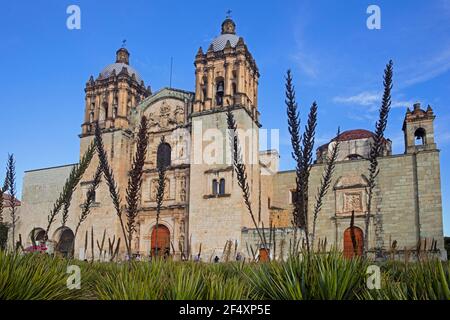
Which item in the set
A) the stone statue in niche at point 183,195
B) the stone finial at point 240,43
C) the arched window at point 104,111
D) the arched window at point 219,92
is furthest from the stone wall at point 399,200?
the arched window at point 104,111

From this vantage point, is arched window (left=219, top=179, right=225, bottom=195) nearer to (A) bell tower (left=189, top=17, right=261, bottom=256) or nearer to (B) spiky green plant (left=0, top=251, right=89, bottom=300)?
(A) bell tower (left=189, top=17, right=261, bottom=256)

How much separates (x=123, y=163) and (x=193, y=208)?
19.4 ft

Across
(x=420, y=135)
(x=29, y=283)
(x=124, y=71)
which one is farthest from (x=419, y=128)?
(x=29, y=283)

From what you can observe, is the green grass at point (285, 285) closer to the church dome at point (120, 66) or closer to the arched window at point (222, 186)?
the arched window at point (222, 186)

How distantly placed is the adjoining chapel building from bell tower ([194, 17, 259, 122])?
61 millimetres

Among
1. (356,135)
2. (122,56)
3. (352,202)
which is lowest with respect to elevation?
(352,202)

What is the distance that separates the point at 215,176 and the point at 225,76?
5789 mm

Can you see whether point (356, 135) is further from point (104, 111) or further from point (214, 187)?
point (104, 111)

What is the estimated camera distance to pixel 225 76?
2403cm
